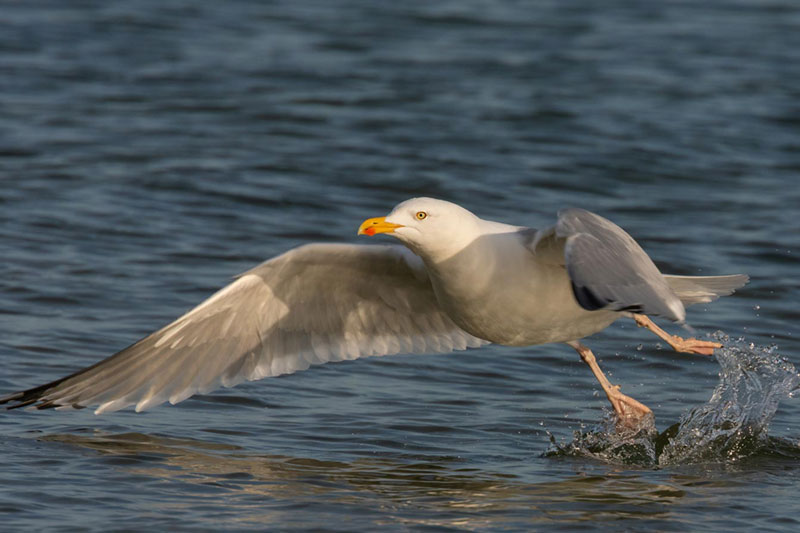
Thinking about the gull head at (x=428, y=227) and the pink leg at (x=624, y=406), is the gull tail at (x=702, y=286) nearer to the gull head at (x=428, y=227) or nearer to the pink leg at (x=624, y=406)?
the pink leg at (x=624, y=406)

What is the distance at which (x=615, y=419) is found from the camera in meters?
7.12

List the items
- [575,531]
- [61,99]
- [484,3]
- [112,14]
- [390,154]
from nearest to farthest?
[575,531], [390,154], [61,99], [112,14], [484,3]

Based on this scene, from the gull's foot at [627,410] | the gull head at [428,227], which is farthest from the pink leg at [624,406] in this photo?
the gull head at [428,227]

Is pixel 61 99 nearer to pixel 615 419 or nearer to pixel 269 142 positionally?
pixel 269 142

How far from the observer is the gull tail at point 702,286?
6805mm

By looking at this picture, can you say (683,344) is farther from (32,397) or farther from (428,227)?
(32,397)

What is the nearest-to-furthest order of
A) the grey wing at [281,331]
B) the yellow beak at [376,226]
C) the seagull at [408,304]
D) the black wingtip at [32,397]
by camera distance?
the seagull at [408,304], the yellow beak at [376,226], the black wingtip at [32,397], the grey wing at [281,331]

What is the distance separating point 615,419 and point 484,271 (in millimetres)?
1479

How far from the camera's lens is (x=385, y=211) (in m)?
11.8

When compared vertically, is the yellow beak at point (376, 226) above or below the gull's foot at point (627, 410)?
above

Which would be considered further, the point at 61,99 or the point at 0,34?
the point at 0,34

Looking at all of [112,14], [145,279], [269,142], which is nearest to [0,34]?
[112,14]

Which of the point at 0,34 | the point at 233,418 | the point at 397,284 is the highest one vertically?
the point at 0,34

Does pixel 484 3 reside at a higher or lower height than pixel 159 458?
higher
